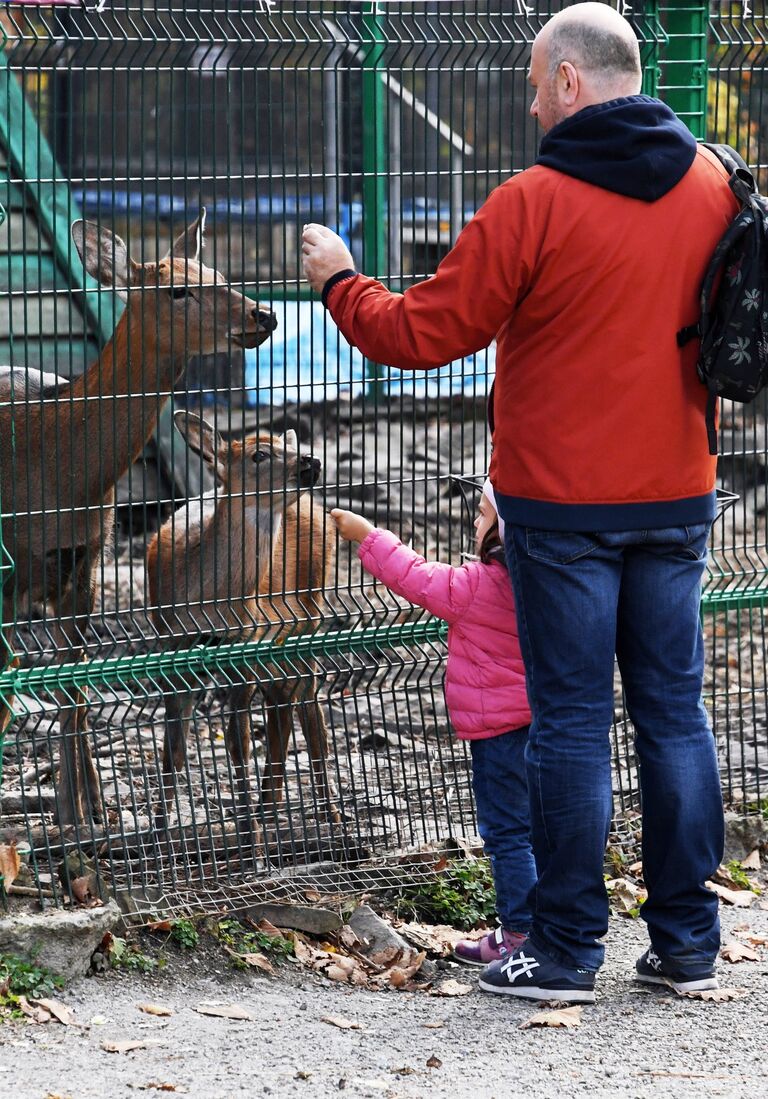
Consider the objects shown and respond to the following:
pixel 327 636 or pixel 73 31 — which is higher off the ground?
pixel 73 31

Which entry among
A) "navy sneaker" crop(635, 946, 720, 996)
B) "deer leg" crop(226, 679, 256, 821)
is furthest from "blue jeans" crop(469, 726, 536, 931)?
"deer leg" crop(226, 679, 256, 821)

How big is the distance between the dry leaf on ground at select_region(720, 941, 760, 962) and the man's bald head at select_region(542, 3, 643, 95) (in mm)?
2760

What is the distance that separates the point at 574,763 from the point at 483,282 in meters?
1.37

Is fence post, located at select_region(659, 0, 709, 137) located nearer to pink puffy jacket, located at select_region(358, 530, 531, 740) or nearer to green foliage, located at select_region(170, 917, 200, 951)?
pink puffy jacket, located at select_region(358, 530, 531, 740)

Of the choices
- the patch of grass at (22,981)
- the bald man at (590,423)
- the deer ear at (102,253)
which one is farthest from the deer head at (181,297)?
the patch of grass at (22,981)

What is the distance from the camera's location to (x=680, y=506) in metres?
4.36

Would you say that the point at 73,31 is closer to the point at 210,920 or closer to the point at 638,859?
the point at 210,920

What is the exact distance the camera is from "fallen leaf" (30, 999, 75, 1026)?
4.41 metres

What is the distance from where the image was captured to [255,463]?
5.96 m

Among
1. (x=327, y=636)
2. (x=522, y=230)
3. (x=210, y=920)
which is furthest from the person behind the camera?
(x=327, y=636)

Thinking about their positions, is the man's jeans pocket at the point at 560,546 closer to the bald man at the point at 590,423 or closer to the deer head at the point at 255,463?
the bald man at the point at 590,423

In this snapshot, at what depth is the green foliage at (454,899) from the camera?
17.8ft

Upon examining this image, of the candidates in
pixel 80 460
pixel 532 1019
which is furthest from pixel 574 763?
pixel 80 460

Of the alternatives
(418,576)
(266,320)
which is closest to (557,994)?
(418,576)
